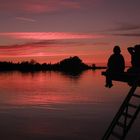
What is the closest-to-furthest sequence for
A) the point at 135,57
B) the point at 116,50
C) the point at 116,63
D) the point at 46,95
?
the point at 135,57 < the point at 116,63 < the point at 116,50 < the point at 46,95

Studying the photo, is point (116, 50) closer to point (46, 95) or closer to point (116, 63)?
point (116, 63)

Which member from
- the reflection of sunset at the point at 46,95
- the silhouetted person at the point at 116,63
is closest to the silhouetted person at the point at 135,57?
the silhouetted person at the point at 116,63

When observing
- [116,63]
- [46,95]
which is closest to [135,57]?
[116,63]

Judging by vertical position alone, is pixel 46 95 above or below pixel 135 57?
below

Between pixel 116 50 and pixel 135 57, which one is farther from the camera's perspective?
pixel 116 50

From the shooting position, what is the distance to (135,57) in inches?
468

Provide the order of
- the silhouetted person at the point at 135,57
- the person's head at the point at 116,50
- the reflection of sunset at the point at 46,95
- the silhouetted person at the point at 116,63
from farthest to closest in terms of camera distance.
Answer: the reflection of sunset at the point at 46,95
the person's head at the point at 116,50
the silhouetted person at the point at 116,63
the silhouetted person at the point at 135,57

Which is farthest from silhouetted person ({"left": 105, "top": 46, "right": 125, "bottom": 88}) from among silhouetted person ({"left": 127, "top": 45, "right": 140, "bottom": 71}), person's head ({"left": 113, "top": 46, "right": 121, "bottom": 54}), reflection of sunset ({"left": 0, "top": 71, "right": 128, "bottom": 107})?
reflection of sunset ({"left": 0, "top": 71, "right": 128, "bottom": 107})

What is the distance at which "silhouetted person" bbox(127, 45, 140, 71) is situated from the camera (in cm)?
1178

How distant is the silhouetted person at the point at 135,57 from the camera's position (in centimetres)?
1178

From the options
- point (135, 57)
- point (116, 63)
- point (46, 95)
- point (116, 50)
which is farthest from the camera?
point (46, 95)

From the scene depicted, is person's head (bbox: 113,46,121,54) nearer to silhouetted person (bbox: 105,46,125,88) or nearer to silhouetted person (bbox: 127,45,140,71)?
silhouetted person (bbox: 105,46,125,88)

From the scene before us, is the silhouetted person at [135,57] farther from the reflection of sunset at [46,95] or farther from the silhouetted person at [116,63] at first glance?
the reflection of sunset at [46,95]

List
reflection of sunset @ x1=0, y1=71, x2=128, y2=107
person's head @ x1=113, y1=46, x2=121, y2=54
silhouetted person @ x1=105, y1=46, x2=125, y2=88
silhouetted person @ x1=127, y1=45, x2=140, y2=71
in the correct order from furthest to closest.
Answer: reflection of sunset @ x1=0, y1=71, x2=128, y2=107, person's head @ x1=113, y1=46, x2=121, y2=54, silhouetted person @ x1=105, y1=46, x2=125, y2=88, silhouetted person @ x1=127, y1=45, x2=140, y2=71
